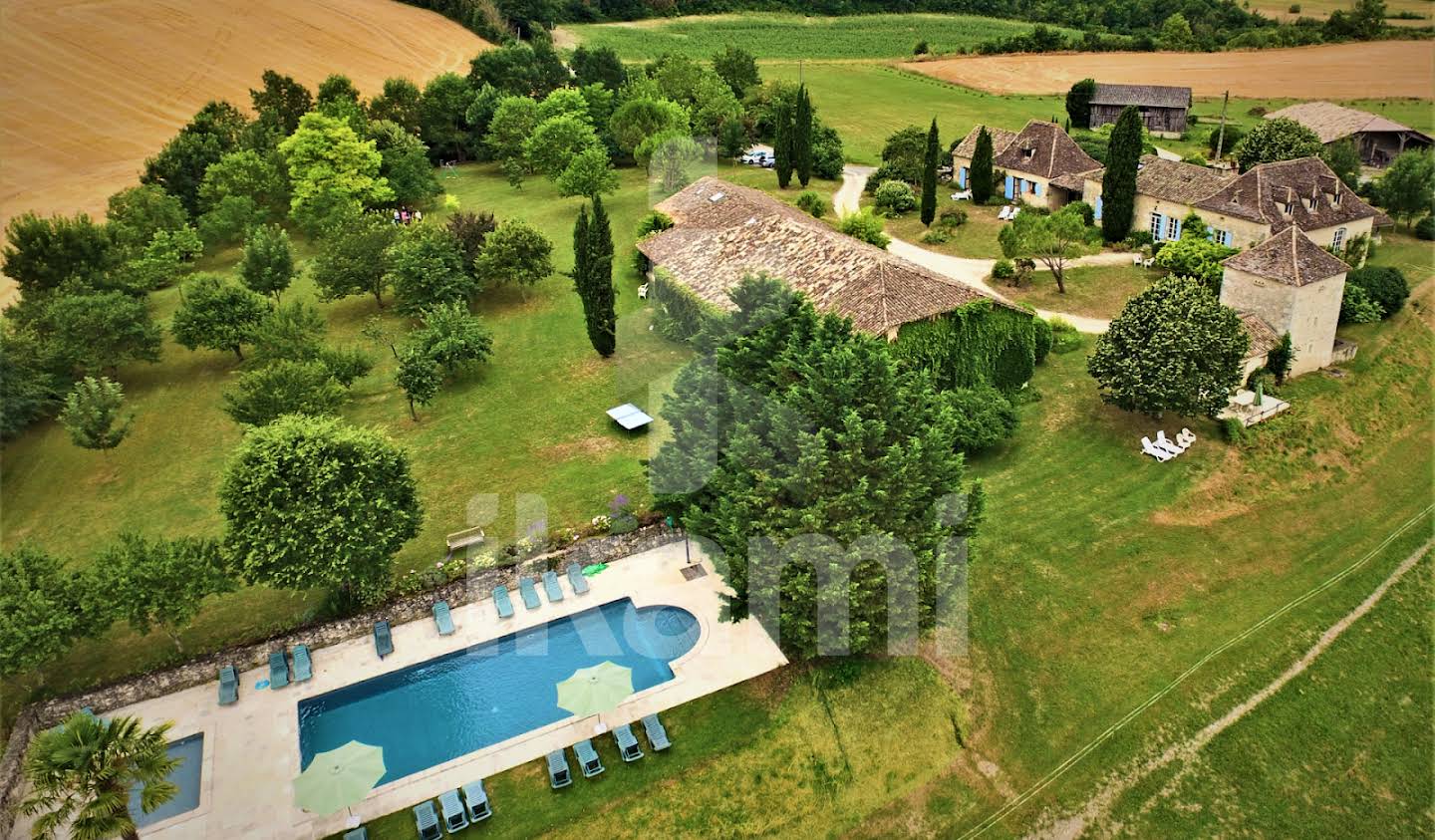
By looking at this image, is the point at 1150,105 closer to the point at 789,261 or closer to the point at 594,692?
the point at 789,261

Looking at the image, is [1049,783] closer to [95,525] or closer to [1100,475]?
[1100,475]

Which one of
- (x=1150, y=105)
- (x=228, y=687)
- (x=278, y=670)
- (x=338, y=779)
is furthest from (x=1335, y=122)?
(x=228, y=687)

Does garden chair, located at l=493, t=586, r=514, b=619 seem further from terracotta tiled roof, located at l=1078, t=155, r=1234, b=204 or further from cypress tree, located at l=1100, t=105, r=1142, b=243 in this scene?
terracotta tiled roof, located at l=1078, t=155, r=1234, b=204

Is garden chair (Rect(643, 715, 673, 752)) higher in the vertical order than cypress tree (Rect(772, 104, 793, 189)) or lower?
lower

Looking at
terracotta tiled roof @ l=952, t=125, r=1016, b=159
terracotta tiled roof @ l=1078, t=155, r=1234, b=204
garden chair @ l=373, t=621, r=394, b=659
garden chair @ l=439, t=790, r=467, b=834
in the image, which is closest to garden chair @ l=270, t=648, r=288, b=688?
garden chair @ l=373, t=621, r=394, b=659

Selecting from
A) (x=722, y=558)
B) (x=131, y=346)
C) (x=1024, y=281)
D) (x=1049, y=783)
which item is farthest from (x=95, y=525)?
(x=1024, y=281)

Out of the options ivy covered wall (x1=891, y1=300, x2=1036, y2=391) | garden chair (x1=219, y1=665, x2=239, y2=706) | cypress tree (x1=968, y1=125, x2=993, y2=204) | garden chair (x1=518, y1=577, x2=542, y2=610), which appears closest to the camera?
garden chair (x1=219, y1=665, x2=239, y2=706)

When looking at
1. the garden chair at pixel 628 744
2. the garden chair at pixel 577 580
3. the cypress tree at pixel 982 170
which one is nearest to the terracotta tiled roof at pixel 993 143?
the cypress tree at pixel 982 170
